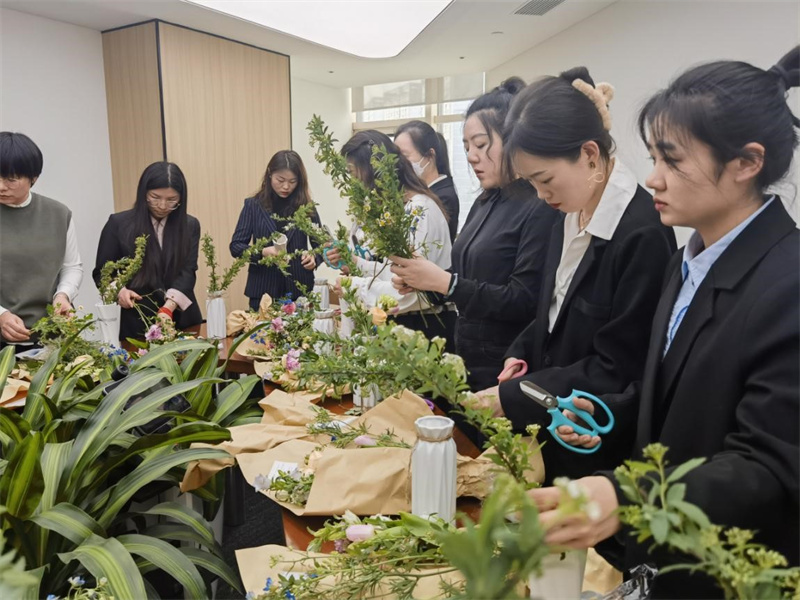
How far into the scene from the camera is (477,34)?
5.74m

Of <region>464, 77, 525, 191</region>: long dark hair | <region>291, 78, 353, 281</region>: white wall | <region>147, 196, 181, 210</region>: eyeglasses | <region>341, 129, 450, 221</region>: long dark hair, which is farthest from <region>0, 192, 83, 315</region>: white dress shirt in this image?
<region>291, 78, 353, 281</region>: white wall

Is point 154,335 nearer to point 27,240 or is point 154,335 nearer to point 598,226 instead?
point 27,240

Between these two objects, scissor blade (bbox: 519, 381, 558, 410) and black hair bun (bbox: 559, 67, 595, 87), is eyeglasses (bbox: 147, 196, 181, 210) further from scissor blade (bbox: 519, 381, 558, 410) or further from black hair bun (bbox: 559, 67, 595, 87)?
scissor blade (bbox: 519, 381, 558, 410)

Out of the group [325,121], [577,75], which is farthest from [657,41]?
[325,121]

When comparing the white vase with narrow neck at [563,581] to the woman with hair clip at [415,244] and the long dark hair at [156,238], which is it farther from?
the long dark hair at [156,238]

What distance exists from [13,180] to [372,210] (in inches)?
85.2

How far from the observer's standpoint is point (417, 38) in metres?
5.76

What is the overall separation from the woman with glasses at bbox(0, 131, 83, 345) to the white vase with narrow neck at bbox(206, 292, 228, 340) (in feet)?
2.21

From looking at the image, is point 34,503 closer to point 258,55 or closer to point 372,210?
point 372,210

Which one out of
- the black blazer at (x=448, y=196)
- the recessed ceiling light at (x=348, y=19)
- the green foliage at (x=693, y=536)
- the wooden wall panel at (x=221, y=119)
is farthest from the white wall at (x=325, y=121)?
the green foliage at (x=693, y=536)

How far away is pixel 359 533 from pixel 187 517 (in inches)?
29.6

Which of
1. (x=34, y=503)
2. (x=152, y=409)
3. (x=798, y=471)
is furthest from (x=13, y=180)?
(x=798, y=471)

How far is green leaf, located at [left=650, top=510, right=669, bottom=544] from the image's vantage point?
49cm

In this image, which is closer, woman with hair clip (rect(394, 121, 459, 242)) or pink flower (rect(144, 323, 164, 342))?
pink flower (rect(144, 323, 164, 342))
